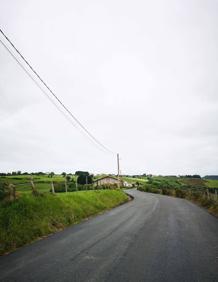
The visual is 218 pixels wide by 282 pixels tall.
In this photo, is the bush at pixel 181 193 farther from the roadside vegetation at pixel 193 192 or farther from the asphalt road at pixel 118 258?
the asphalt road at pixel 118 258

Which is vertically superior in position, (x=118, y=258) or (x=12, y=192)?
(x=12, y=192)

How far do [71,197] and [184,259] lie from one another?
14456 millimetres

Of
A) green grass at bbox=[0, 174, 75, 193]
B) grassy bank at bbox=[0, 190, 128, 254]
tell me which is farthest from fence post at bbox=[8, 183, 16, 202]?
green grass at bbox=[0, 174, 75, 193]

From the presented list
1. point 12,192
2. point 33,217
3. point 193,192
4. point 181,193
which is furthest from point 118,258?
point 181,193

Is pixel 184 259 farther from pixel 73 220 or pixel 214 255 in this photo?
pixel 73 220

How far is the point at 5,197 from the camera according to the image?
544 inches

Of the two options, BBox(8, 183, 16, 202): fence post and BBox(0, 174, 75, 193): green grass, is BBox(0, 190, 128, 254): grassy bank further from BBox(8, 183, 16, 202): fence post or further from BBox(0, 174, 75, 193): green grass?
BBox(0, 174, 75, 193): green grass

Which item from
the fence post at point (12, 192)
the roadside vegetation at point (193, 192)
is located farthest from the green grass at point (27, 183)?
the roadside vegetation at point (193, 192)

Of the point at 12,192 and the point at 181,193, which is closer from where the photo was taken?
the point at 12,192

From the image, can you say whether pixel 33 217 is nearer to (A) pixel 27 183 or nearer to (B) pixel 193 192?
(A) pixel 27 183

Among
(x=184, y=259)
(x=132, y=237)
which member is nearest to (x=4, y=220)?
(x=132, y=237)

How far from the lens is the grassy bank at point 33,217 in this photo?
10.9 m

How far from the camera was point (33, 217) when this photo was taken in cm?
1353

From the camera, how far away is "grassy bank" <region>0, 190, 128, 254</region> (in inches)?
428
